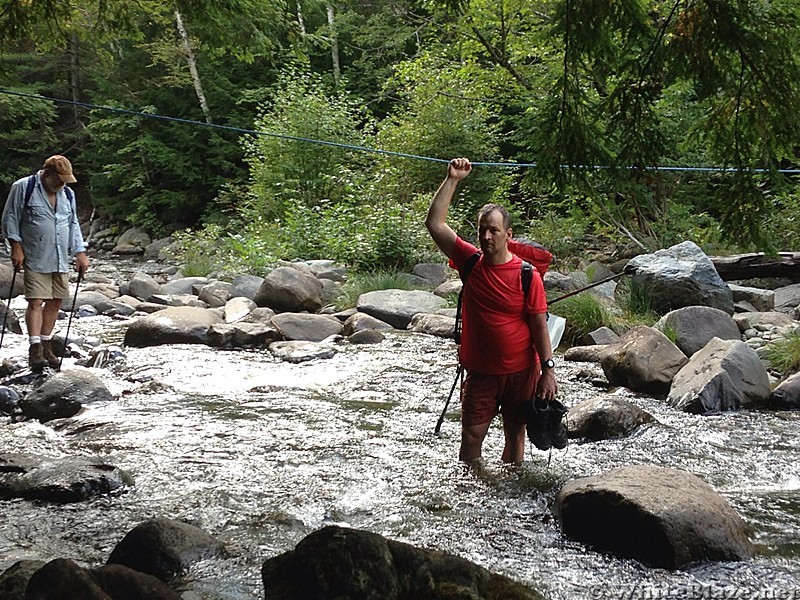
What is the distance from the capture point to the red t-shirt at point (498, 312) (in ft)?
14.3

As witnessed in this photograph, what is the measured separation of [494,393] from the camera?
4.56 metres

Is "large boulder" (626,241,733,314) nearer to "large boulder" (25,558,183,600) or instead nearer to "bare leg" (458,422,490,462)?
"bare leg" (458,422,490,462)

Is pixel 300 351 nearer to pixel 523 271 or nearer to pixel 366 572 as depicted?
pixel 523 271

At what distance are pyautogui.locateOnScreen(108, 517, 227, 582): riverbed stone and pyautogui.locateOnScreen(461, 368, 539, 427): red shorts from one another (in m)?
1.70

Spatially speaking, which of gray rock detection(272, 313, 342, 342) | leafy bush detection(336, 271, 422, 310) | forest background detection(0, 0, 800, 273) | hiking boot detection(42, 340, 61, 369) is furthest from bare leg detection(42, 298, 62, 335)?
leafy bush detection(336, 271, 422, 310)

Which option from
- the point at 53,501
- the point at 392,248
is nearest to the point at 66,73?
the point at 392,248

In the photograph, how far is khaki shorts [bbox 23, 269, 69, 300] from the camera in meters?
7.19

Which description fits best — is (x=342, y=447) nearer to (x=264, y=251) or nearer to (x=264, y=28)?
(x=264, y=28)

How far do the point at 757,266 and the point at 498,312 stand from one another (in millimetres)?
7104

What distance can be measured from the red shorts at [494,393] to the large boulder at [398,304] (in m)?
6.26

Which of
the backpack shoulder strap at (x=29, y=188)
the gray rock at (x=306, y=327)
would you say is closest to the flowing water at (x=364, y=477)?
the backpack shoulder strap at (x=29, y=188)

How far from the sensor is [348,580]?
2.93 meters

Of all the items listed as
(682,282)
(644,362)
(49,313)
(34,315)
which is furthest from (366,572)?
(682,282)

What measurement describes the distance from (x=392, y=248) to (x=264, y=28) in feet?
25.1
